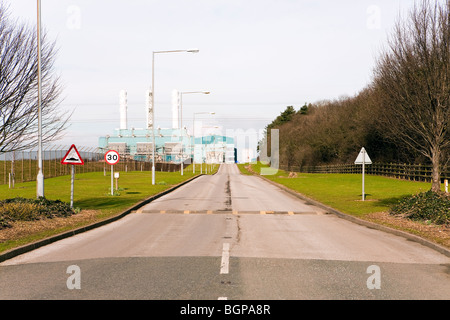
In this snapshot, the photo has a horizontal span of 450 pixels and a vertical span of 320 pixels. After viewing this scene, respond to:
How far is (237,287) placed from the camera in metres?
5.55

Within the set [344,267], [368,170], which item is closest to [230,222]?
[344,267]

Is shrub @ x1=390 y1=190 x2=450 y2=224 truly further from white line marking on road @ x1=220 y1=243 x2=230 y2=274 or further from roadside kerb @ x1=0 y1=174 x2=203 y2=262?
roadside kerb @ x1=0 y1=174 x2=203 y2=262

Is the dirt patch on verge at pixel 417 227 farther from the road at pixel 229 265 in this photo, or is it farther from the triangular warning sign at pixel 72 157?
the triangular warning sign at pixel 72 157

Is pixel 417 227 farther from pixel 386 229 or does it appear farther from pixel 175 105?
pixel 175 105

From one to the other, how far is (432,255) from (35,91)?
37.6 feet

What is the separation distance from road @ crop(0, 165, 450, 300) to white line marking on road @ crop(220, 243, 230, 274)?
18 mm

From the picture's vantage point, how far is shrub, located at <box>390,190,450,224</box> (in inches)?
442

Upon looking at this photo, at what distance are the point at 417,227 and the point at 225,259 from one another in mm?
6253

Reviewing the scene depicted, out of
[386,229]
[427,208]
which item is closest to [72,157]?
[386,229]

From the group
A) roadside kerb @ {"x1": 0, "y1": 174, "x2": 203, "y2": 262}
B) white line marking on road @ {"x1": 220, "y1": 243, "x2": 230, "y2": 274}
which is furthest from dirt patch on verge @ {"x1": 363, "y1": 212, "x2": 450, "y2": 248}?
roadside kerb @ {"x1": 0, "y1": 174, "x2": 203, "y2": 262}

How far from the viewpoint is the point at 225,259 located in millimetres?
7320

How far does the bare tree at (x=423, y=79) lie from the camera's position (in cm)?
1343
